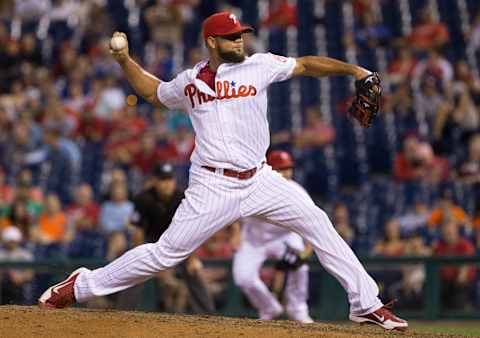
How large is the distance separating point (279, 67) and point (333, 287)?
17.6ft

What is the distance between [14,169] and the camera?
14.3m

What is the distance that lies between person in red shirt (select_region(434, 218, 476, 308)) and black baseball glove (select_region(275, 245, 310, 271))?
6.75 ft

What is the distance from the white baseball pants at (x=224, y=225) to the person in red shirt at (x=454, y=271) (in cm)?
473

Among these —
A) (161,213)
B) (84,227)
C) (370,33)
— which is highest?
(370,33)

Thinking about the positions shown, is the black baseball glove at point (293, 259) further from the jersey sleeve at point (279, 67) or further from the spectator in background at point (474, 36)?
the spectator in background at point (474, 36)

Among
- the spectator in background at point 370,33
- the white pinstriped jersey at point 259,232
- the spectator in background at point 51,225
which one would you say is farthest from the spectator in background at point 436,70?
the spectator in background at point 51,225

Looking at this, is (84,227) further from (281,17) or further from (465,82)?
(465,82)

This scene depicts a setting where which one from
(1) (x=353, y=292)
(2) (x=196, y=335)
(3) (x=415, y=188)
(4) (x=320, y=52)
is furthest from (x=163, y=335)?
(4) (x=320, y=52)

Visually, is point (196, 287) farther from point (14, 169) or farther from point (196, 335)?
point (14, 169)

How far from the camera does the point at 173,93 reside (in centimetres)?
662

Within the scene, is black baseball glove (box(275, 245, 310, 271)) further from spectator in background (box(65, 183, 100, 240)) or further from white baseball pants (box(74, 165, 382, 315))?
spectator in background (box(65, 183, 100, 240))

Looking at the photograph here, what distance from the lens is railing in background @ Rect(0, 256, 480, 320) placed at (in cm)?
1112

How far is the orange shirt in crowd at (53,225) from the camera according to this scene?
12.9 metres

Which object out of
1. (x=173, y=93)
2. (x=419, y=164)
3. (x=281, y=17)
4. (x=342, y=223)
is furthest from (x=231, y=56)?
(x=281, y=17)
